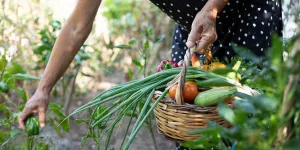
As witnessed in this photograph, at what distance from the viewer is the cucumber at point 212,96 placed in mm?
1363

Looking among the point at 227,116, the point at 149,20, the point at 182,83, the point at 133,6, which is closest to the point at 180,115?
the point at 182,83

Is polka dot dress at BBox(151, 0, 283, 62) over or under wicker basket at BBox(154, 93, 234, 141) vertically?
over

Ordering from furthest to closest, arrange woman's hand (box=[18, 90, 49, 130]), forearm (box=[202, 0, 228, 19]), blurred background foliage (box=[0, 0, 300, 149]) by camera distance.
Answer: blurred background foliage (box=[0, 0, 300, 149]) → woman's hand (box=[18, 90, 49, 130]) → forearm (box=[202, 0, 228, 19])

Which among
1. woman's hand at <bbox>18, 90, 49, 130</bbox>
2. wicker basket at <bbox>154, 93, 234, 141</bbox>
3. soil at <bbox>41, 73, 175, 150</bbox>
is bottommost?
soil at <bbox>41, 73, 175, 150</bbox>

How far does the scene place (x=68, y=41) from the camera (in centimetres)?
182

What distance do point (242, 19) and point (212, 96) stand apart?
0.58 m

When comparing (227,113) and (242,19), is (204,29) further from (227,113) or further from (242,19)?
(227,113)

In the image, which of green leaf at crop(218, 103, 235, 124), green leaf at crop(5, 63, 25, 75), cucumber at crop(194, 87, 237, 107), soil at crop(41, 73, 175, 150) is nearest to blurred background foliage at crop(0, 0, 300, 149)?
green leaf at crop(5, 63, 25, 75)

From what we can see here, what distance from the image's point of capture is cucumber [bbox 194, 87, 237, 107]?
1363mm

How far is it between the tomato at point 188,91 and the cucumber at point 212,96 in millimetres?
23

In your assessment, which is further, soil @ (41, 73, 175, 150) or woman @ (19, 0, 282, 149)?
soil @ (41, 73, 175, 150)

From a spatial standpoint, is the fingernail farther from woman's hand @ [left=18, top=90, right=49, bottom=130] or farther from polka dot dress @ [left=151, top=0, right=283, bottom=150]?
woman's hand @ [left=18, top=90, right=49, bottom=130]

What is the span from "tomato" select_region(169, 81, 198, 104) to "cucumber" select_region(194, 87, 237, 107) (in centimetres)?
2

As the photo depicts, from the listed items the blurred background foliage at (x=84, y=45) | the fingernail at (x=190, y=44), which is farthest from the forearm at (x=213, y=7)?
the blurred background foliage at (x=84, y=45)
